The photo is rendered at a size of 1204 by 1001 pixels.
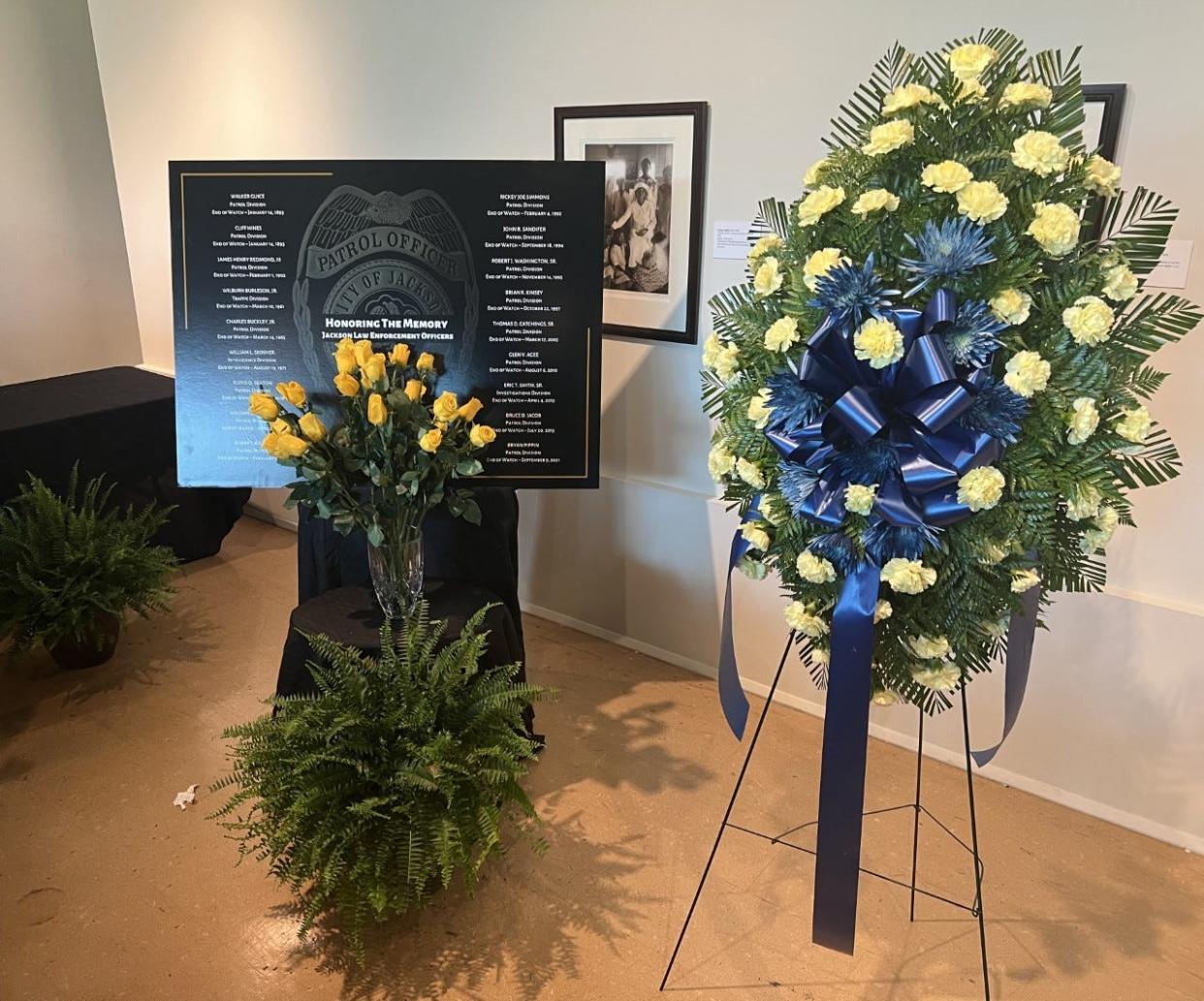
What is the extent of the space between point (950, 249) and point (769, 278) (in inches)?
10.3

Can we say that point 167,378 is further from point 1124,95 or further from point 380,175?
point 1124,95

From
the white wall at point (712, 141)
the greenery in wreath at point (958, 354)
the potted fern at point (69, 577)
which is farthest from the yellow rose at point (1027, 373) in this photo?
the potted fern at point (69, 577)

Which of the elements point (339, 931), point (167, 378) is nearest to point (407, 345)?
point (339, 931)

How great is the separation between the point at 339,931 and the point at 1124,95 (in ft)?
7.74

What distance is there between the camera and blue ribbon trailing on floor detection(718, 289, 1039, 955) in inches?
46.8

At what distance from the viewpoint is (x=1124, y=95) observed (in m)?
1.85

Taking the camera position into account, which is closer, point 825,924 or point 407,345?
point 825,924

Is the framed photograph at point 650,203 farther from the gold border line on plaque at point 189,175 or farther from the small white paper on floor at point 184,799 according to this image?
the small white paper on floor at point 184,799

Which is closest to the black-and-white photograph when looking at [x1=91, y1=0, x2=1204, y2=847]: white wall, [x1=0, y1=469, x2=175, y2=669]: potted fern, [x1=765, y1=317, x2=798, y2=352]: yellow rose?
[x1=91, y1=0, x2=1204, y2=847]: white wall

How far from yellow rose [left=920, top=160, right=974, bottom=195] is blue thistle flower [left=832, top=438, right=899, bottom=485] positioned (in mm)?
337

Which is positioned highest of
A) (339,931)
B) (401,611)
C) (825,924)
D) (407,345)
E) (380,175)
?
(380,175)

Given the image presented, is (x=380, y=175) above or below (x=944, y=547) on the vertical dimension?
above

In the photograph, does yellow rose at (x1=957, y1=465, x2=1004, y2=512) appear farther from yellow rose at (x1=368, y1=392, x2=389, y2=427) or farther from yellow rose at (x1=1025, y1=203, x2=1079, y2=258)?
yellow rose at (x1=368, y1=392, x2=389, y2=427)

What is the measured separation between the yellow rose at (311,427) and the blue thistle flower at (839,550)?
3.53 ft
